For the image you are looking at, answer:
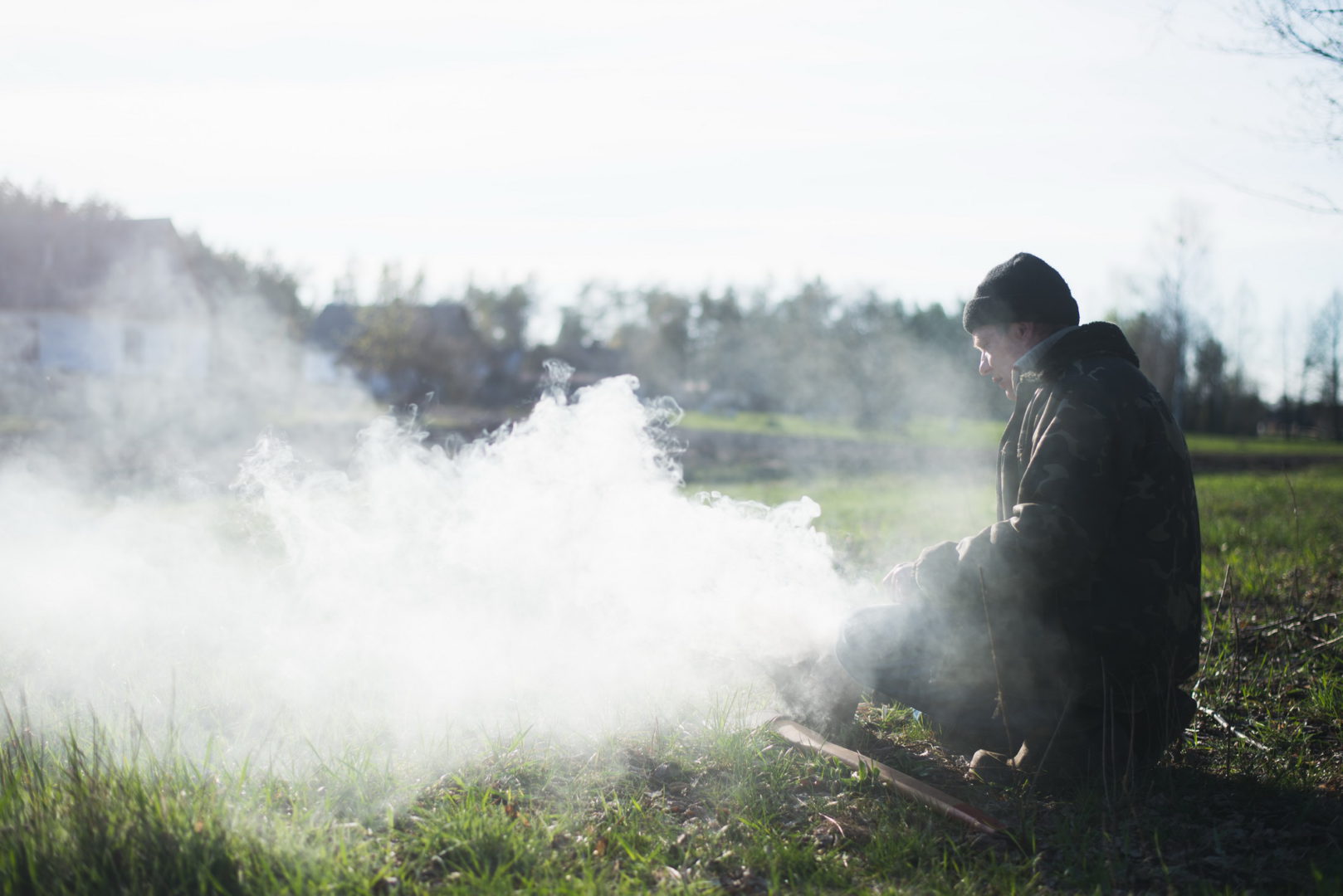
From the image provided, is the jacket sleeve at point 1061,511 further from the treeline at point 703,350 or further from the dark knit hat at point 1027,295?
the treeline at point 703,350

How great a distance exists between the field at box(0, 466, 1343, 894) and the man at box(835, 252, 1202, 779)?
27cm

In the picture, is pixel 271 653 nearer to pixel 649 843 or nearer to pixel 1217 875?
pixel 649 843

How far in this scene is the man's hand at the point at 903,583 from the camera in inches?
A: 136

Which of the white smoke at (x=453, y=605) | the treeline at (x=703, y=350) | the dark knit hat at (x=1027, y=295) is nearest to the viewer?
the dark knit hat at (x=1027, y=295)

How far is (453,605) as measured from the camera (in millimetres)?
5031

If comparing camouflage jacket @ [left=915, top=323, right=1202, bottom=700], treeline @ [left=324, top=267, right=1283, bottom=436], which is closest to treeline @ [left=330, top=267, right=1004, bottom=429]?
treeline @ [left=324, top=267, right=1283, bottom=436]

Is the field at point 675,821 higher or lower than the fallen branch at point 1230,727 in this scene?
lower

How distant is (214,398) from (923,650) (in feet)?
91.1

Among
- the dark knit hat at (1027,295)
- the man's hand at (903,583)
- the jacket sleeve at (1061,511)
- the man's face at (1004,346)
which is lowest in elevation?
the man's hand at (903,583)

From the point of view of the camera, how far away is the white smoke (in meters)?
3.98

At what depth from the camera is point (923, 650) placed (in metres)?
3.49

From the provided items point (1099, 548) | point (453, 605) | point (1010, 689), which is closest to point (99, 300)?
point (453, 605)

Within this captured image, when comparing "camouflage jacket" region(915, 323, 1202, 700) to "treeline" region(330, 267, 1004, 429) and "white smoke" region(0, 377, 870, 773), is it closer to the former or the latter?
"white smoke" region(0, 377, 870, 773)

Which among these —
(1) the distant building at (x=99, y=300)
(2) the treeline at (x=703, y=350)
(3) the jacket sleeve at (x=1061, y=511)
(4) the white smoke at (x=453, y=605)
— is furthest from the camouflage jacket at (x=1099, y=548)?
(1) the distant building at (x=99, y=300)
